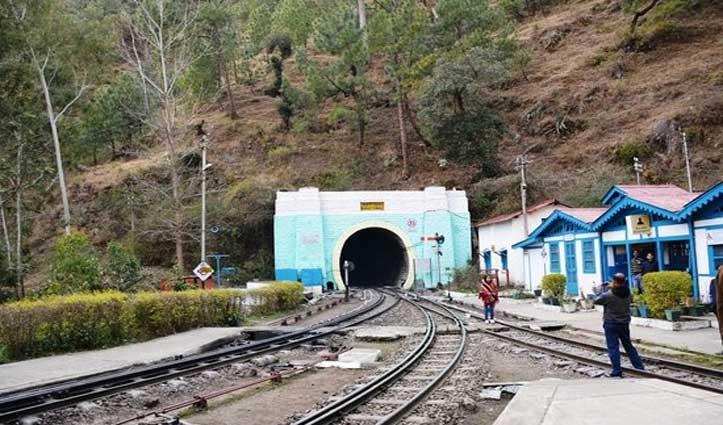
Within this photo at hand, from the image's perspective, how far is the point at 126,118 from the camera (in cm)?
4700

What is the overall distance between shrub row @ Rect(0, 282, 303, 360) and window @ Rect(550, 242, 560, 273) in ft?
43.9

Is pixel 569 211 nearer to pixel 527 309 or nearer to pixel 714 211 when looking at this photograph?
pixel 527 309

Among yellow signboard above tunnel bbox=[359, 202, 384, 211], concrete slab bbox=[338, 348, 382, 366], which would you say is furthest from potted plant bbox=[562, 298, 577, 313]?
yellow signboard above tunnel bbox=[359, 202, 384, 211]

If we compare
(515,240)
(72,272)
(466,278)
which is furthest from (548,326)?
(466,278)

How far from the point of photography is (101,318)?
1377 cm

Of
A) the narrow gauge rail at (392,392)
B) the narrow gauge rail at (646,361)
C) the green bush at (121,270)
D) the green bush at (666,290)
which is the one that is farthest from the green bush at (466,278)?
the narrow gauge rail at (392,392)

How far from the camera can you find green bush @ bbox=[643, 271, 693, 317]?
14.2 metres

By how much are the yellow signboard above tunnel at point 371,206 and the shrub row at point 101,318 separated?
720 inches

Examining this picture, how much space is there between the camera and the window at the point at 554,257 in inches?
1004

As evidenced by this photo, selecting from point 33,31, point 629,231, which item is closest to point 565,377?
point 629,231

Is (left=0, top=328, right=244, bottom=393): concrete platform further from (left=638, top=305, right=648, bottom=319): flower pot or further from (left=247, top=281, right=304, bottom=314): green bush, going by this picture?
(left=638, top=305, right=648, bottom=319): flower pot

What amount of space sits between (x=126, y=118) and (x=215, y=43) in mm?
8716

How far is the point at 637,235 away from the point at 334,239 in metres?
19.7

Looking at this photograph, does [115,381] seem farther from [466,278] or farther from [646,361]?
[466,278]
